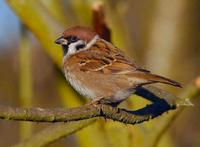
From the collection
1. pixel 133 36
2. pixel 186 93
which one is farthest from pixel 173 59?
pixel 186 93

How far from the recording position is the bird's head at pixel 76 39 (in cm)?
322

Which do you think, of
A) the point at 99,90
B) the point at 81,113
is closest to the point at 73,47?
the point at 99,90

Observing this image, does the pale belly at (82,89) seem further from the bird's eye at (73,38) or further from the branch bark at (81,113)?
the branch bark at (81,113)

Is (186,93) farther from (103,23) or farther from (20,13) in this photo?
(20,13)

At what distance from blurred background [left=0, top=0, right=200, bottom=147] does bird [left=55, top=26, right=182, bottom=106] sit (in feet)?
0.51

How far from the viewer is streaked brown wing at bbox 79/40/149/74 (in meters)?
3.38

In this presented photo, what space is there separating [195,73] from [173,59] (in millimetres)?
773

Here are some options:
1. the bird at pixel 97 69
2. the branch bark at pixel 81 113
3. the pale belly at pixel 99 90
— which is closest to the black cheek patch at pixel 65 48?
the bird at pixel 97 69

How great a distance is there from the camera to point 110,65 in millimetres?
3418

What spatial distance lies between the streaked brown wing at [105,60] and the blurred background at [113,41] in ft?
0.63

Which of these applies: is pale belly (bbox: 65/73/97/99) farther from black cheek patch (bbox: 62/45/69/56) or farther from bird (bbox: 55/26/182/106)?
black cheek patch (bbox: 62/45/69/56)

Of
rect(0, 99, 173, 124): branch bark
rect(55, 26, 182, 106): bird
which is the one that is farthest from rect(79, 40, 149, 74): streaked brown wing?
rect(0, 99, 173, 124): branch bark

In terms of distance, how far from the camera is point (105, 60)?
11.4ft

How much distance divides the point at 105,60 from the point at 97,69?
7 centimetres
